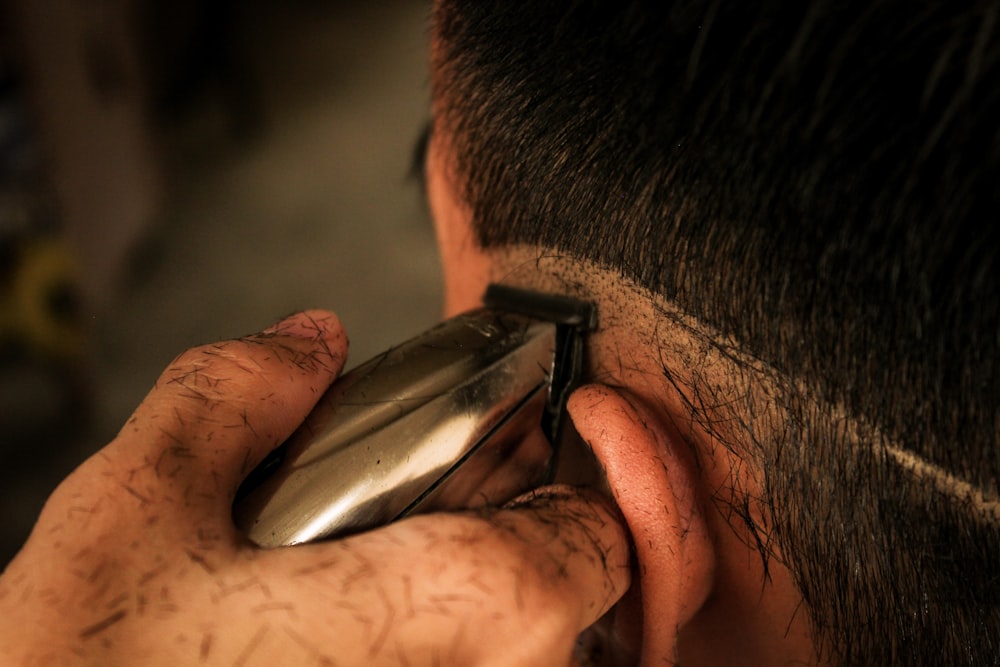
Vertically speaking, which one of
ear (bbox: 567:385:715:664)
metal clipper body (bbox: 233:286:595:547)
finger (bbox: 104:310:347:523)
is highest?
finger (bbox: 104:310:347:523)

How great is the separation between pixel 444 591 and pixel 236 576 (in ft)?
0.33

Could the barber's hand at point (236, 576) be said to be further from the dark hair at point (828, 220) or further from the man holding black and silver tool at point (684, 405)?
the dark hair at point (828, 220)

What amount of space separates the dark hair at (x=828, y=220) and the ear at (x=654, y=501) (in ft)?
0.18

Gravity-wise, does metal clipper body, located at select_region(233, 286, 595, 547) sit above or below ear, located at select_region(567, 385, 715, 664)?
above

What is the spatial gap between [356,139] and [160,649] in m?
1.70

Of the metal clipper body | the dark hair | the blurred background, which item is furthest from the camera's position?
the blurred background

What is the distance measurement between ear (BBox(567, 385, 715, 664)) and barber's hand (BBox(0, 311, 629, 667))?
0.13ft

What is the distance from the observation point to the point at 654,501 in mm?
436

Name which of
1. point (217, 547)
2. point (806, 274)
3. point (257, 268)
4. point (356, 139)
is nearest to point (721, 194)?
point (806, 274)

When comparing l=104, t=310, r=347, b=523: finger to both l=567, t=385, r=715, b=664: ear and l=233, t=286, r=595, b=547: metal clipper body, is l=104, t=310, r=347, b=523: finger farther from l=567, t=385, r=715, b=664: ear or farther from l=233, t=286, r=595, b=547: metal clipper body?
l=567, t=385, r=715, b=664: ear

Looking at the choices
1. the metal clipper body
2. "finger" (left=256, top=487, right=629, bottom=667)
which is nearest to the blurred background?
the metal clipper body

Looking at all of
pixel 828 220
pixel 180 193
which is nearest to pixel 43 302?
pixel 180 193

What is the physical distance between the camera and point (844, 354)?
363mm

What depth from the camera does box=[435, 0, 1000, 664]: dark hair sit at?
30 centimetres
